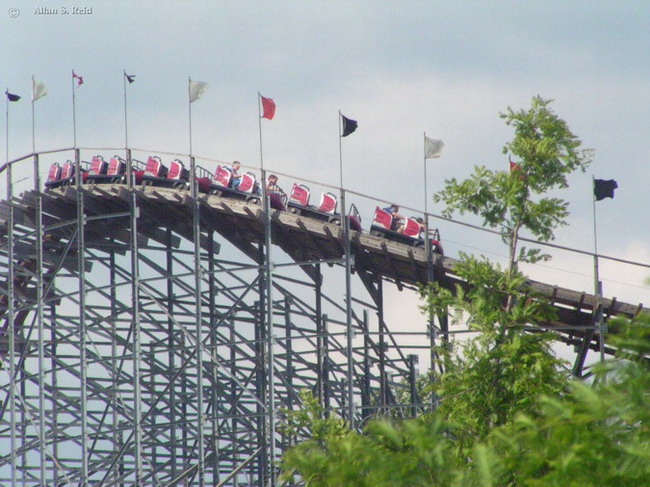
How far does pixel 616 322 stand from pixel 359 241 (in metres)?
21.3

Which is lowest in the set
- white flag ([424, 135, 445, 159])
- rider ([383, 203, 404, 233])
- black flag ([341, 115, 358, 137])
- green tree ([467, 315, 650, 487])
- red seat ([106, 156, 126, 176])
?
green tree ([467, 315, 650, 487])

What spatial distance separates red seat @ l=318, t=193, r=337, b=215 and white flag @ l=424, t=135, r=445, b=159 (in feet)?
8.01

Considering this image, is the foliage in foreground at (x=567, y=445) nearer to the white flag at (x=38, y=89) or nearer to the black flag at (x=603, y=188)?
the black flag at (x=603, y=188)

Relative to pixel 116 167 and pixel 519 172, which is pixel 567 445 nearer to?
pixel 519 172

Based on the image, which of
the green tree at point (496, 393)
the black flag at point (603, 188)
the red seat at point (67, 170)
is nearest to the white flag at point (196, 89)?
the red seat at point (67, 170)

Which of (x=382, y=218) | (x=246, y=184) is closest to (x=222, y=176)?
(x=246, y=184)

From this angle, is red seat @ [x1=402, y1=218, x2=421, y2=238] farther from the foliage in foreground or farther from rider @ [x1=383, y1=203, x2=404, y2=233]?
the foliage in foreground

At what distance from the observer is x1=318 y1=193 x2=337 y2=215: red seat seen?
29.5 metres

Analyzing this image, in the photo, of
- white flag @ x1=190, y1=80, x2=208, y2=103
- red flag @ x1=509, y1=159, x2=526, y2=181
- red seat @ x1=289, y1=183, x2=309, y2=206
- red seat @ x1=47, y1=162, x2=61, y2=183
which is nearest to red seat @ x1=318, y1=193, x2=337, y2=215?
red seat @ x1=289, y1=183, x2=309, y2=206

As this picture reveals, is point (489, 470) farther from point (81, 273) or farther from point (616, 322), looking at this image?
point (81, 273)

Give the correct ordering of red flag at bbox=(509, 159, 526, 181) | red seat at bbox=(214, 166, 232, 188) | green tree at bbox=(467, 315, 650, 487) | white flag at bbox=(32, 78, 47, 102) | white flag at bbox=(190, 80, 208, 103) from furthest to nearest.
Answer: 1. white flag at bbox=(32, 78, 47, 102)
2. white flag at bbox=(190, 80, 208, 103)
3. red seat at bbox=(214, 166, 232, 188)
4. red flag at bbox=(509, 159, 526, 181)
5. green tree at bbox=(467, 315, 650, 487)

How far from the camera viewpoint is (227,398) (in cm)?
3556

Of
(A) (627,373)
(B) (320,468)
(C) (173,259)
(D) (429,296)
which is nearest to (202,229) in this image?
(C) (173,259)

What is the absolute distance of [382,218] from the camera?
2839cm
